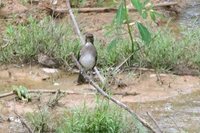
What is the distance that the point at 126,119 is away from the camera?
5.11m

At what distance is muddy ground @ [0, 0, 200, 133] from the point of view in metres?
5.78

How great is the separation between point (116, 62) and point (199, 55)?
0.91 m

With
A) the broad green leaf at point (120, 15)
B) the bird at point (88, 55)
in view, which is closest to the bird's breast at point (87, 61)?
the bird at point (88, 55)

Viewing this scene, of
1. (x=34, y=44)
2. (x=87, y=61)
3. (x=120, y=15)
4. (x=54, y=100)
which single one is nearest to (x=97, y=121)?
(x=54, y=100)

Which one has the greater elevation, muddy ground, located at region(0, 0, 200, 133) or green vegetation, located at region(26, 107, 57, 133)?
green vegetation, located at region(26, 107, 57, 133)

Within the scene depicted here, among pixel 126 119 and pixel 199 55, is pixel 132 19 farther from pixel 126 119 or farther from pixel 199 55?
pixel 126 119

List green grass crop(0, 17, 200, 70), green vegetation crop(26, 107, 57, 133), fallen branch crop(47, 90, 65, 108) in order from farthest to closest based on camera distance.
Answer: green grass crop(0, 17, 200, 70)
fallen branch crop(47, 90, 65, 108)
green vegetation crop(26, 107, 57, 133)

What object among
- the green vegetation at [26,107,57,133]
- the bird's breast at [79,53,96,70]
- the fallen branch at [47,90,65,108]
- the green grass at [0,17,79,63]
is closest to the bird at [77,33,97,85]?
the bird's breast at [79,53,96,70]

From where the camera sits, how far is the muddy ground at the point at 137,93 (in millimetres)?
5777

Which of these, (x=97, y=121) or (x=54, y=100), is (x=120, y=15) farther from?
(x=97, y=121)

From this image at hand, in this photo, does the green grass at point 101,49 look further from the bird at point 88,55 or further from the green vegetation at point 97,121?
the green vegetation at point 97,121

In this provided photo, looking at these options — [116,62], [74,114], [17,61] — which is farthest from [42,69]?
[74,114]

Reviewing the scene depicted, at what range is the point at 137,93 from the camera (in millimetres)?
6477

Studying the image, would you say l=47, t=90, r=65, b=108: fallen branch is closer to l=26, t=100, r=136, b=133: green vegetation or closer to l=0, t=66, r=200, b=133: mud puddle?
l=0, t=66, r=200, b=133: mud puddle
